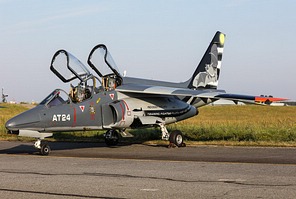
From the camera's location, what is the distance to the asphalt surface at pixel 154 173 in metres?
9.73

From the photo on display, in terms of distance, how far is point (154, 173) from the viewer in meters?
12.5

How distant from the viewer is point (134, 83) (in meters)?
22.0

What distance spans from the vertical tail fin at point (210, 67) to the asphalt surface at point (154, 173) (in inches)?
249

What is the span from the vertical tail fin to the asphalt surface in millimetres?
6332

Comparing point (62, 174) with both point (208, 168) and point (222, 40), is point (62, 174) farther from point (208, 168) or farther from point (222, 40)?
point (222, 40)

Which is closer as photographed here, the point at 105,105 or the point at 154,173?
the point at 154,173

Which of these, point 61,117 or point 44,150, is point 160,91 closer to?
point 61,117

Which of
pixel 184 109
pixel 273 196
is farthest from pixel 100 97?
pixel 273 196

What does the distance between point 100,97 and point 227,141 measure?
5.38m

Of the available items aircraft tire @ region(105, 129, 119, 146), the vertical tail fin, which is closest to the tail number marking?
aircraft tire @ region(105, 129, 119, 146)

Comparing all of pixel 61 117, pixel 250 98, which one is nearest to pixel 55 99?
pixel 61 117

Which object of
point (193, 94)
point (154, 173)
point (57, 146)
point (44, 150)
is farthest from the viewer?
point (57, 146)

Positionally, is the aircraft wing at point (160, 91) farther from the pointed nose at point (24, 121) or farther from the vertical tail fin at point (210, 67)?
the vertical tail fin at point (210, 67)

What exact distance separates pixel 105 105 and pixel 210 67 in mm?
7458
